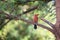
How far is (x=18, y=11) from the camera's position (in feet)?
8.84

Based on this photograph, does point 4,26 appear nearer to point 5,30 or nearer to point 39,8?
point 5,30

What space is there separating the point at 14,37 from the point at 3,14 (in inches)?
35.3

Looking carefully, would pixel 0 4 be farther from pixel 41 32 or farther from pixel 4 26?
pixel 41 32

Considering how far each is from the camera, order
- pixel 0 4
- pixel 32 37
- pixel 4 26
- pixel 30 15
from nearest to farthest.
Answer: pixel 0 4 → pixel 30 15 → pixel 4 26 → pixel 32 37

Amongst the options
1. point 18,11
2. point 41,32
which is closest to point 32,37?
point 41,32

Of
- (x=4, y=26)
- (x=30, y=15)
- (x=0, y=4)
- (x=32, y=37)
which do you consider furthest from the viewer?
(x=32, y=37)

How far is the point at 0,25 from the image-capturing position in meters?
3.02

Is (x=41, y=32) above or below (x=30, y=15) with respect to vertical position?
below

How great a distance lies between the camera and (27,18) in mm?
2926

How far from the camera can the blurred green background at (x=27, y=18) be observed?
2.50 m

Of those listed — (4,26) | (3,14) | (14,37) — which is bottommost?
(14,37)

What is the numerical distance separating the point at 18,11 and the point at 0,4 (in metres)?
0.29

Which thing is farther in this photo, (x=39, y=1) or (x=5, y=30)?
(x=5, y=30)

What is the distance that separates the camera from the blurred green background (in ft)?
8.19
